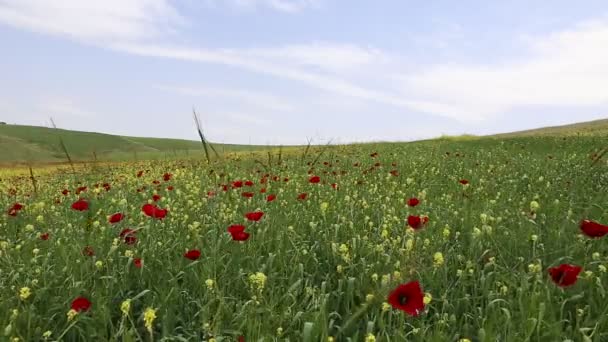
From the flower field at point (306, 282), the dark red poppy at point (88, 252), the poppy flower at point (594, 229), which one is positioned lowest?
the flower field at point (306, 282)

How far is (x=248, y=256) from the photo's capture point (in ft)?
13.2

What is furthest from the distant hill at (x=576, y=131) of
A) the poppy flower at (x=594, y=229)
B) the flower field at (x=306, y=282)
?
the poppy flower at (x=594, y=229)

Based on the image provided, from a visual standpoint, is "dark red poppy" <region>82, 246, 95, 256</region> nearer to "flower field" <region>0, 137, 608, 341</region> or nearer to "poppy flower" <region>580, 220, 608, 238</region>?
"flower field" <region>0, 137, 608, 341</region>

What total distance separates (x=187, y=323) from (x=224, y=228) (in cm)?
193

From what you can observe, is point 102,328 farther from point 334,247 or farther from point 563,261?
point 563,261

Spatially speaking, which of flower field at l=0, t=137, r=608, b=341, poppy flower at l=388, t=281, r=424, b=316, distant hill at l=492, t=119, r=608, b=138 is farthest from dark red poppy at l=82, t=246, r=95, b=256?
distant hill at l=492, t=119, r=608, b=138

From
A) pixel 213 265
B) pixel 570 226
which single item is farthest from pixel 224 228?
pixel 570 226

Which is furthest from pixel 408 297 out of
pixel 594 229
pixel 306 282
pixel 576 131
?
pixel 576 131

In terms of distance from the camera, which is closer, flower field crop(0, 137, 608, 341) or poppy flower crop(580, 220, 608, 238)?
flower field crop(0, 137, 608, 341)

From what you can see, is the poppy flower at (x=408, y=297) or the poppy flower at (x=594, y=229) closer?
the poppy flower at (x=408, y=297)

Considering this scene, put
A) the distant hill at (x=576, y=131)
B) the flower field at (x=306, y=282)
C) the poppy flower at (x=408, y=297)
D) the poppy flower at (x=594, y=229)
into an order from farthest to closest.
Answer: the distant hill at (x=576, y=131) < the poppy flower at (x=594, y=229) < the flower field at (x=306, y=282) < the poppy flower at (x=408, y=297)

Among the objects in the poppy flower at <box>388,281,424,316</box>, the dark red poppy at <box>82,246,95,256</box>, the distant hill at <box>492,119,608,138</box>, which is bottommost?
the dark red poppy at <box>82,246,95,256</box>

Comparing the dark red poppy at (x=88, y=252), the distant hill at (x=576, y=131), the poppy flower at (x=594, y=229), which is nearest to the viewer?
the poppy flower at (x=594, y=229)

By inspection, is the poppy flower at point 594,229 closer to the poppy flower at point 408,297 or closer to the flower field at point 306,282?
the flower field at point 306,282
